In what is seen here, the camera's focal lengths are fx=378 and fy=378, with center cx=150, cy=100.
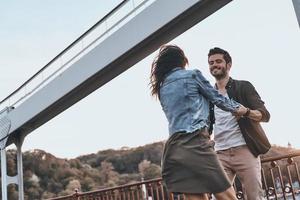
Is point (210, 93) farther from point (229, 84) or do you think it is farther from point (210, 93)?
point (229, 84)

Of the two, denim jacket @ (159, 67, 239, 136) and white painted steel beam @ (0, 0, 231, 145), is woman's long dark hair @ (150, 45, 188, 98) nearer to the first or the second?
denim jacket @ (159, 67, 239, 136)

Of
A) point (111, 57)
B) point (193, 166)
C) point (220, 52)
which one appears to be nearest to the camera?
point (193, 166)

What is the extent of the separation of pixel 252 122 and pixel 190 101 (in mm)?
649

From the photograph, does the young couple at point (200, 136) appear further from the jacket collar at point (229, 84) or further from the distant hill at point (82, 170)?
the distant hill at point (82, 170)

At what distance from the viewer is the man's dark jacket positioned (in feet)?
7.27

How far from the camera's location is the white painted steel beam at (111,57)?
362 centimetres

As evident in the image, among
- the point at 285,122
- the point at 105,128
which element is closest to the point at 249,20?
the point at 285,122

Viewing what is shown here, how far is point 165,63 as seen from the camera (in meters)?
1.95

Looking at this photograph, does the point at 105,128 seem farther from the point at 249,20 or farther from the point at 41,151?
the point at 249,20

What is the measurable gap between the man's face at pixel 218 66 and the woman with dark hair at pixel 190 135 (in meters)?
0.51

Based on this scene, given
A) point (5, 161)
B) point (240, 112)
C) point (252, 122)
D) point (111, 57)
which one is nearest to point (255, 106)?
point (252, 122)

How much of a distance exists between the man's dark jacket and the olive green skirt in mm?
576

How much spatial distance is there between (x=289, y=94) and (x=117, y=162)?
14227 mm

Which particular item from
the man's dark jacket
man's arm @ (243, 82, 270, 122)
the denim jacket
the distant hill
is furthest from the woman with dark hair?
the distant hill
